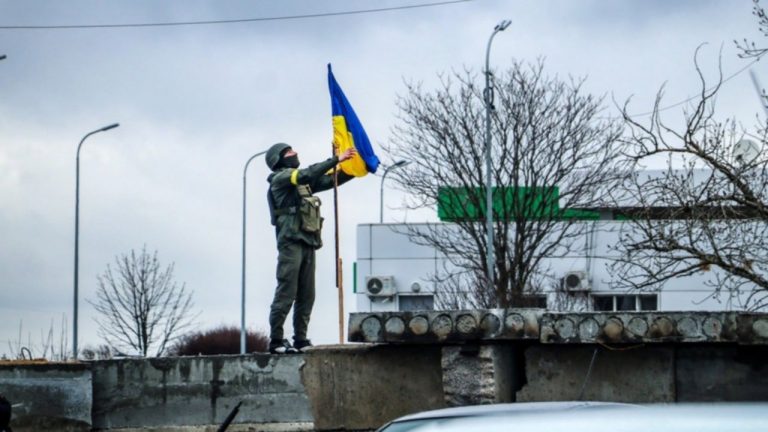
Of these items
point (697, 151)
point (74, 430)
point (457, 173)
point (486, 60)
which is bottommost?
point (74, 430)

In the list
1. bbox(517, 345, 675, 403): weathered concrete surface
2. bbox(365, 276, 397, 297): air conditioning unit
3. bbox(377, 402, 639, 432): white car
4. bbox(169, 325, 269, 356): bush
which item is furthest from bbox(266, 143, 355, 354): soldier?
bbox(169, 325, 269, 356): bush

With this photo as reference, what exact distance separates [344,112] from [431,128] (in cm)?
2066

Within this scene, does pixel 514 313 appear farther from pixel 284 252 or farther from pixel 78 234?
pixel 78 234

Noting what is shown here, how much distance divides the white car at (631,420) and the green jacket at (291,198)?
340 inches

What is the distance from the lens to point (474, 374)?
1080cm

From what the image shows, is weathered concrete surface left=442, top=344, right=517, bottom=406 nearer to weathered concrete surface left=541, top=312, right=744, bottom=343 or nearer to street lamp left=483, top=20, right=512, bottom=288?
weathered concrete surface left=541, top=312, right=744, bottom=343

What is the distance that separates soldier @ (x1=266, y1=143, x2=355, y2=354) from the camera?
13391 millimetres

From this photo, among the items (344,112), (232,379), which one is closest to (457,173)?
(344,112)

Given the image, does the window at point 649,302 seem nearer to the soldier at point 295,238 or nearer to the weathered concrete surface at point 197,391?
the soldier at point 295,238

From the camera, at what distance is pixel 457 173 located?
117 feet

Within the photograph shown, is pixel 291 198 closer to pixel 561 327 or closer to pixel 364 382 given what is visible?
pixel 364 382

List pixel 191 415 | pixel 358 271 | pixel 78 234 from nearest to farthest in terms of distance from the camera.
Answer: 1. pixel 191 415
2. pixel 78 234
3. pixel 358 271

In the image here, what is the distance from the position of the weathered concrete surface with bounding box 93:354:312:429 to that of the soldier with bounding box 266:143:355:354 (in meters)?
0.41

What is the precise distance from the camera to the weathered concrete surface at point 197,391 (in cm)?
1296
